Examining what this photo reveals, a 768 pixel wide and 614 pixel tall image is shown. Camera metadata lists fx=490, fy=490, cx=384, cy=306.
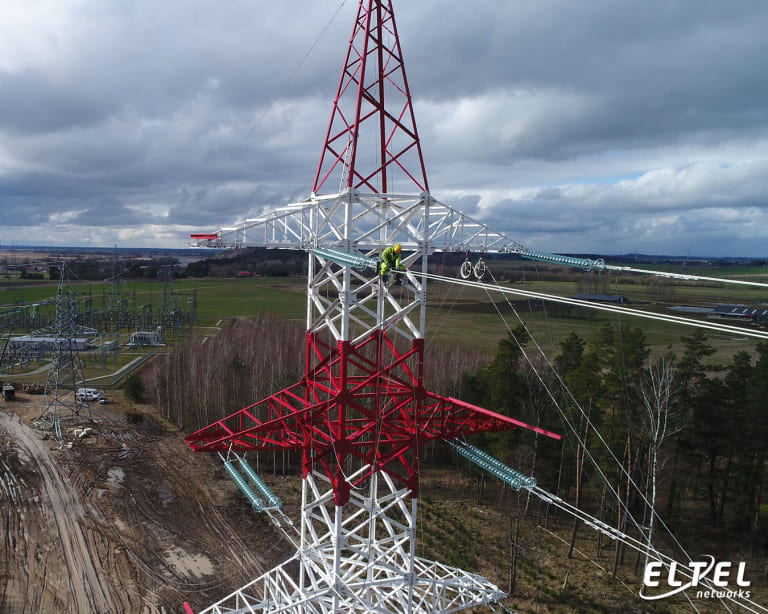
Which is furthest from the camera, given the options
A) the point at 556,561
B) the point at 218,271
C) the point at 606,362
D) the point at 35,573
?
the point at 218,271

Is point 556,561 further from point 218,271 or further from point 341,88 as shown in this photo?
point 218,271

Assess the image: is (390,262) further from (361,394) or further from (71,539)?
(71,539)

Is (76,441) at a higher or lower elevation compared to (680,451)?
lower

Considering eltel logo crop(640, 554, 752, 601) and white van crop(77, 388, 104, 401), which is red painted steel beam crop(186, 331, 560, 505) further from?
white van crop(77, 388, 104, 401)

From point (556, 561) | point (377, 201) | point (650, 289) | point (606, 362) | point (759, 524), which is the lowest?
point (556, 561)

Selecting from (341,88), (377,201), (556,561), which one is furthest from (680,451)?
(341,88)

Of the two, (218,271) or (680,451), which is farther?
(218,271)

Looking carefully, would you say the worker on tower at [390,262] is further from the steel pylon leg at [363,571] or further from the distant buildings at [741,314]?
the distant buildings at [741,314]

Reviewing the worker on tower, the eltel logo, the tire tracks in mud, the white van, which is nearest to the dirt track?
the tire tracks in mud
